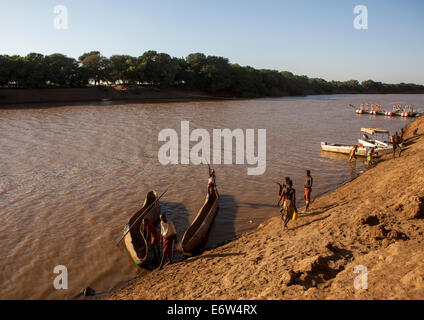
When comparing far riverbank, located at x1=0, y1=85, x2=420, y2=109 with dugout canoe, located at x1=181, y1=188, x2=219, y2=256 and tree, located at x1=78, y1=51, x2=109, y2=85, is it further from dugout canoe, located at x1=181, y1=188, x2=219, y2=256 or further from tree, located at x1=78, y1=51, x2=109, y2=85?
dugout canoe, located at x1=181, y1=188, x2=219, y2=256

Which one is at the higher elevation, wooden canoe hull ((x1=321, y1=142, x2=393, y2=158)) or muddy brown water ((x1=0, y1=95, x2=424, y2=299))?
wooden canoe hull ((x1=321, y1=142, x2=393, y2=158))

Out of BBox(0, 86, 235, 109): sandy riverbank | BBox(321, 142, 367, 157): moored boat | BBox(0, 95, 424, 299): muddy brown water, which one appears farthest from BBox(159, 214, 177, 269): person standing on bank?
BBox(0, 86, 235, 109): sandy riverbank

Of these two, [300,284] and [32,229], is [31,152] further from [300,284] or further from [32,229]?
[300,284]

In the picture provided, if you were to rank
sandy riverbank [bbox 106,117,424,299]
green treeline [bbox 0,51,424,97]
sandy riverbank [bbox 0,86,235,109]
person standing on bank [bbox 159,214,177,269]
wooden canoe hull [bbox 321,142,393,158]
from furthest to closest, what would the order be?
green treeline [bbox 0,51,424,97] → sandy riverbank [bbox 0,86,235,109] → wooden canoe hull [bbox 321,142,393,158] → person standing on bank [bbox 159,214,177,269] → sandy riverbank [bbox 106,117,424,299]

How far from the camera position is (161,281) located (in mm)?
7266

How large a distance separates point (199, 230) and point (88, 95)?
59.8m

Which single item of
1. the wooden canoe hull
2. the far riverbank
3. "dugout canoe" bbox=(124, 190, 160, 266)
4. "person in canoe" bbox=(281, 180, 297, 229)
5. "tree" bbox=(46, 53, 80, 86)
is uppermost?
"tree" bbox=(46, 53, 80, 86)

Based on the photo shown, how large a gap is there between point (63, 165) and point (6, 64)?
4938cm

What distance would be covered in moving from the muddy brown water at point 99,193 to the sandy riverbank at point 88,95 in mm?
30400

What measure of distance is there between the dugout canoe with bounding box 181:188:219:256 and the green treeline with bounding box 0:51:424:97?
5851cm

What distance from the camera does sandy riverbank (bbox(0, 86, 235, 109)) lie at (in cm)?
5306

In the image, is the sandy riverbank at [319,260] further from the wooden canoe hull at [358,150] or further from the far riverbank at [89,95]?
the far riverbank at [89,95]

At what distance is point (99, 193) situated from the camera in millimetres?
13742
